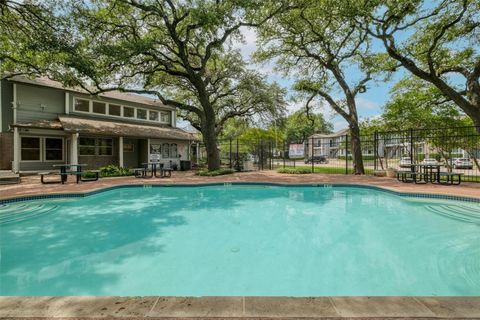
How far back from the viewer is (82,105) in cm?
1591

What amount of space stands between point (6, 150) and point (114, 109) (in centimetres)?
635

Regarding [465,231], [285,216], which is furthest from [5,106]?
[465,231]

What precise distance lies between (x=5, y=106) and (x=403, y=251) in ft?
59.9

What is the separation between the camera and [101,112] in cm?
1680

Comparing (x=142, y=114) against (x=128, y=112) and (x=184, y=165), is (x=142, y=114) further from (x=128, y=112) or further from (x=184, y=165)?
(x=184, y=165)

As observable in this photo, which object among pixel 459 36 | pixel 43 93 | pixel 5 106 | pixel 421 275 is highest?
pixel 459 36

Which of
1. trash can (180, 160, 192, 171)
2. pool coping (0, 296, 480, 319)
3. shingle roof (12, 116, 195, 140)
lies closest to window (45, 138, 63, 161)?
shingle roof (12, 116, 195, 140)

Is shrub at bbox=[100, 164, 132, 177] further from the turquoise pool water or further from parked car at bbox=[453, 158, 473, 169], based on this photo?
parked car at bbox=[453, 158, 473, 169]

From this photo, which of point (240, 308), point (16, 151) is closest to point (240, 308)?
point (240, 308)

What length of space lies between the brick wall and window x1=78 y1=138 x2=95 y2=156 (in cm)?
335

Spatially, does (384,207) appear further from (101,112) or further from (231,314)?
(101,112)

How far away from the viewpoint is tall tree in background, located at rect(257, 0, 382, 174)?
13180 mm

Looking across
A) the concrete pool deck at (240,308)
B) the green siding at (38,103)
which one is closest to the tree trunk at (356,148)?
the concrete pool deck at (240,308)

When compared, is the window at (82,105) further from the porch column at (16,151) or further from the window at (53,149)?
the porch column at (16,151)
